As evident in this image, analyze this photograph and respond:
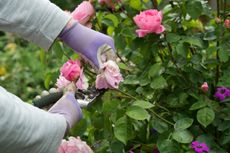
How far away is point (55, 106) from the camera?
1.34m

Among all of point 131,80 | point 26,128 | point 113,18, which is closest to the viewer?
point 26,128

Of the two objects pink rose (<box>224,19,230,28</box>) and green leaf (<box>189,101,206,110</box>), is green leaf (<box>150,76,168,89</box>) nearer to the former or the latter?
green leaf (<box>189,101,206,110</box>)

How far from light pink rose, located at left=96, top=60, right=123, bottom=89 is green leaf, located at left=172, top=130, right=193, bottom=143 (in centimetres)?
21

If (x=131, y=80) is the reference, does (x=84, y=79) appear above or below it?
above

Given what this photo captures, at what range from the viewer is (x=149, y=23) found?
59.1 inches

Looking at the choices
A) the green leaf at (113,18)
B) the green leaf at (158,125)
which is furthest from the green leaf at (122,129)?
the green leaf at (113,18)

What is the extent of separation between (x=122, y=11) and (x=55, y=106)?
57 centimetres

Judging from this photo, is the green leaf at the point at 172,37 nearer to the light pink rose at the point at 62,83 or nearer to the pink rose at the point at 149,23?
the pink rose at the point at 149,23

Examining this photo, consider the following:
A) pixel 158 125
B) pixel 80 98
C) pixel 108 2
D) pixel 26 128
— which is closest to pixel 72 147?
pixel 80 98

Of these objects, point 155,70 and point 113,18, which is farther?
point 113,18

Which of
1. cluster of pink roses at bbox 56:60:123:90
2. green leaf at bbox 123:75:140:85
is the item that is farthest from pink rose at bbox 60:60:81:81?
green leaf at bbox 123:75:140:85

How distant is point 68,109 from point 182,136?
323mm

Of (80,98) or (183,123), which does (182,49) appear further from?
(80,98)

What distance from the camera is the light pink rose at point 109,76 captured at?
1.35 m
